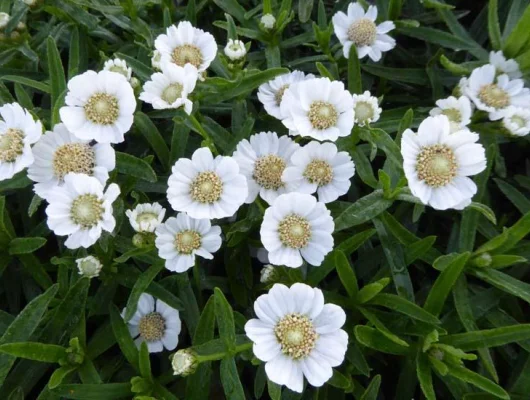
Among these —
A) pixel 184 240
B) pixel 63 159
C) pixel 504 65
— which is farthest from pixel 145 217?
pixel 504 65

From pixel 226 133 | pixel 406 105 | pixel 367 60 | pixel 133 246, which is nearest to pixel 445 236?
pixel 406 105

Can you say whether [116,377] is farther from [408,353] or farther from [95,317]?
[408,353]

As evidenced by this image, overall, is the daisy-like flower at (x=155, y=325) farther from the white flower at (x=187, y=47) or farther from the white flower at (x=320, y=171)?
the white flower at (x=187, y=47)

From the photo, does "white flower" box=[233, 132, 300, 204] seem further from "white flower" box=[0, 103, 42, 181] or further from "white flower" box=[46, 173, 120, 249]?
"white flower" box=[0, 103, 42, 181]

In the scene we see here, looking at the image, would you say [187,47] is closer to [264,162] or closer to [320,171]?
[264,162]

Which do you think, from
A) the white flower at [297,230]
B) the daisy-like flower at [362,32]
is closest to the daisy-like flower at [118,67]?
the white flower at [297,230]
